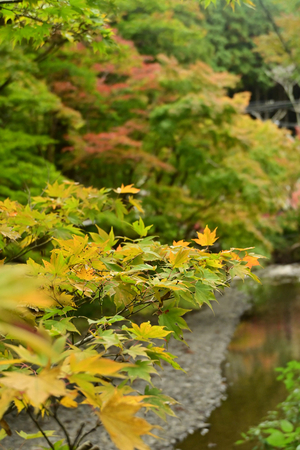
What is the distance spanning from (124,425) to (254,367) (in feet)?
23.7

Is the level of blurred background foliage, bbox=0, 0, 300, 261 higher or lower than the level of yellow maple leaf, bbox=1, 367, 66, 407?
lower

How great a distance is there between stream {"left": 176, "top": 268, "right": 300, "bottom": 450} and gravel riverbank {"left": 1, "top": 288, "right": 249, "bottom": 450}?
15 cm

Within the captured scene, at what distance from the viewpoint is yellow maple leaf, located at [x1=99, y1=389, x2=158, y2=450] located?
0.69m

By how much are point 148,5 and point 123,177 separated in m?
5.21

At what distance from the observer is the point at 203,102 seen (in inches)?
298

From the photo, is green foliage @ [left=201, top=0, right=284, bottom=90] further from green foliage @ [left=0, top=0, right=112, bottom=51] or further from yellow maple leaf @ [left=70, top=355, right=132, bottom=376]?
yellow maple leaf @ [left=70, top=355, right=132, bottom=376]

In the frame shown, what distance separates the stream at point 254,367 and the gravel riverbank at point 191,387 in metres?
0.15

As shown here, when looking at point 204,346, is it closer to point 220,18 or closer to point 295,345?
point 295,345

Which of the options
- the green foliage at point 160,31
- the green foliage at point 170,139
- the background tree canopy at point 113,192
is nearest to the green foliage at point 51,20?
the background tree canopy at point 113,192

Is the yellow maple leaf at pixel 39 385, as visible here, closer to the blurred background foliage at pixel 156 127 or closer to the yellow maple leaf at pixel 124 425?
the yellow maple leaf at pixel 124 425

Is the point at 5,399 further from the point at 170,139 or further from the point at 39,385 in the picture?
the point at 170,139

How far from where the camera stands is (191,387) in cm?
659

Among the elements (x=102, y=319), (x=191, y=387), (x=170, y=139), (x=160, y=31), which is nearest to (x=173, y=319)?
(x=102, y=319)

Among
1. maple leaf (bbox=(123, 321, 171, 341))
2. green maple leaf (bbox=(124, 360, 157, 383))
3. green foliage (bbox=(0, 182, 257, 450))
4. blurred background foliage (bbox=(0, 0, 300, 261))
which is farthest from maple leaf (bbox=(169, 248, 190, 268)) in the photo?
blurred background foliage (bbox=(0, 0, 300, 261))
